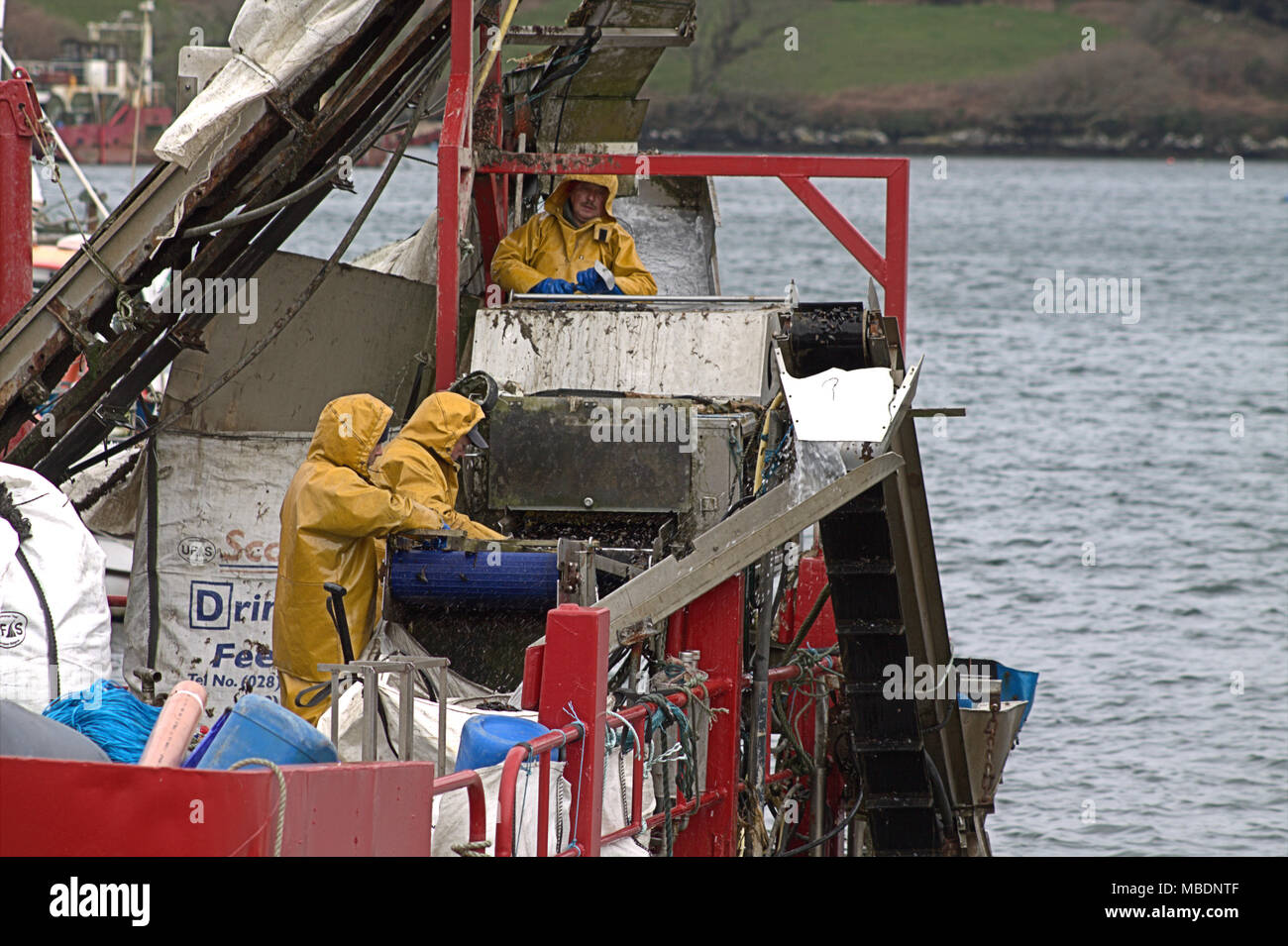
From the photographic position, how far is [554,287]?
31.8ft

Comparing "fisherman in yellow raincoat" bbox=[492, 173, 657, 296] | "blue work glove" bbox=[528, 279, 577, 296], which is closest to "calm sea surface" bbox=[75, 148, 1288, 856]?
"fisherman in yellow raincoat" bbox=[492, 173, 657, 296]

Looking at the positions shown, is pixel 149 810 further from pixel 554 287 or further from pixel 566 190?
pixel 566 190

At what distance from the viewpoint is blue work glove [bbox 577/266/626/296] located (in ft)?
32.5

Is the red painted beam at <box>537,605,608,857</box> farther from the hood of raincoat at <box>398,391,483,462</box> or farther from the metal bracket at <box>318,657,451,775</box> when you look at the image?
the hood of raincoat at <box>398,391,483,462</box>

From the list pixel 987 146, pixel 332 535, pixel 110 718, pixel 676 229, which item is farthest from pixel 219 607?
pixel 987 146

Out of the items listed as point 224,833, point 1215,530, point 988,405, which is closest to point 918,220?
point 988,405

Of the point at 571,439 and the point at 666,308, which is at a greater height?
the point at 666,308

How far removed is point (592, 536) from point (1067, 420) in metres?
30.7

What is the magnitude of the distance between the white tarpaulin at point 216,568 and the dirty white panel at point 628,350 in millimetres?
1472

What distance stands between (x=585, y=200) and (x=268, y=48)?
7.10ft
